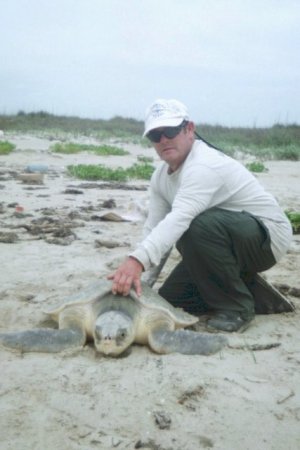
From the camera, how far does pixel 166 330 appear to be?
2.66 m

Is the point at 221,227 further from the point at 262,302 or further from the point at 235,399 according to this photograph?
the point at 235,399

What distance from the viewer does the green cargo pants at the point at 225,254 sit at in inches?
111

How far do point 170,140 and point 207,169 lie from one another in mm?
253

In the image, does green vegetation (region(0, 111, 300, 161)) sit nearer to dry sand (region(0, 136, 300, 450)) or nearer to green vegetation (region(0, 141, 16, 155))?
green vegetation (region(0, 141, 16, 155))

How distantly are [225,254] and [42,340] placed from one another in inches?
41.1

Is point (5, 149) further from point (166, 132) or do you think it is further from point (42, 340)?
point (42, 340)

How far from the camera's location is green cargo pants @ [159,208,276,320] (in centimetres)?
282

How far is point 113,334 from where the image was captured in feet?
8.09

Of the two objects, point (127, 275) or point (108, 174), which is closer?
point (127, 275)

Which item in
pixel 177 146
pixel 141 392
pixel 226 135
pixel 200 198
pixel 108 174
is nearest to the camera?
pixel 141 392

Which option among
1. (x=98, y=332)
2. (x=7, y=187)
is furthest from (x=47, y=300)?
(x=7, y=187)

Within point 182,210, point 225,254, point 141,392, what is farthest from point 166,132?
point 141,392

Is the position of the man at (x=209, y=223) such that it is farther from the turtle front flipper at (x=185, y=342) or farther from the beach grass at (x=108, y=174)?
the beach grass at (x=108, y=174)

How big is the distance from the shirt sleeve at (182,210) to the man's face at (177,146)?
0.11 m
